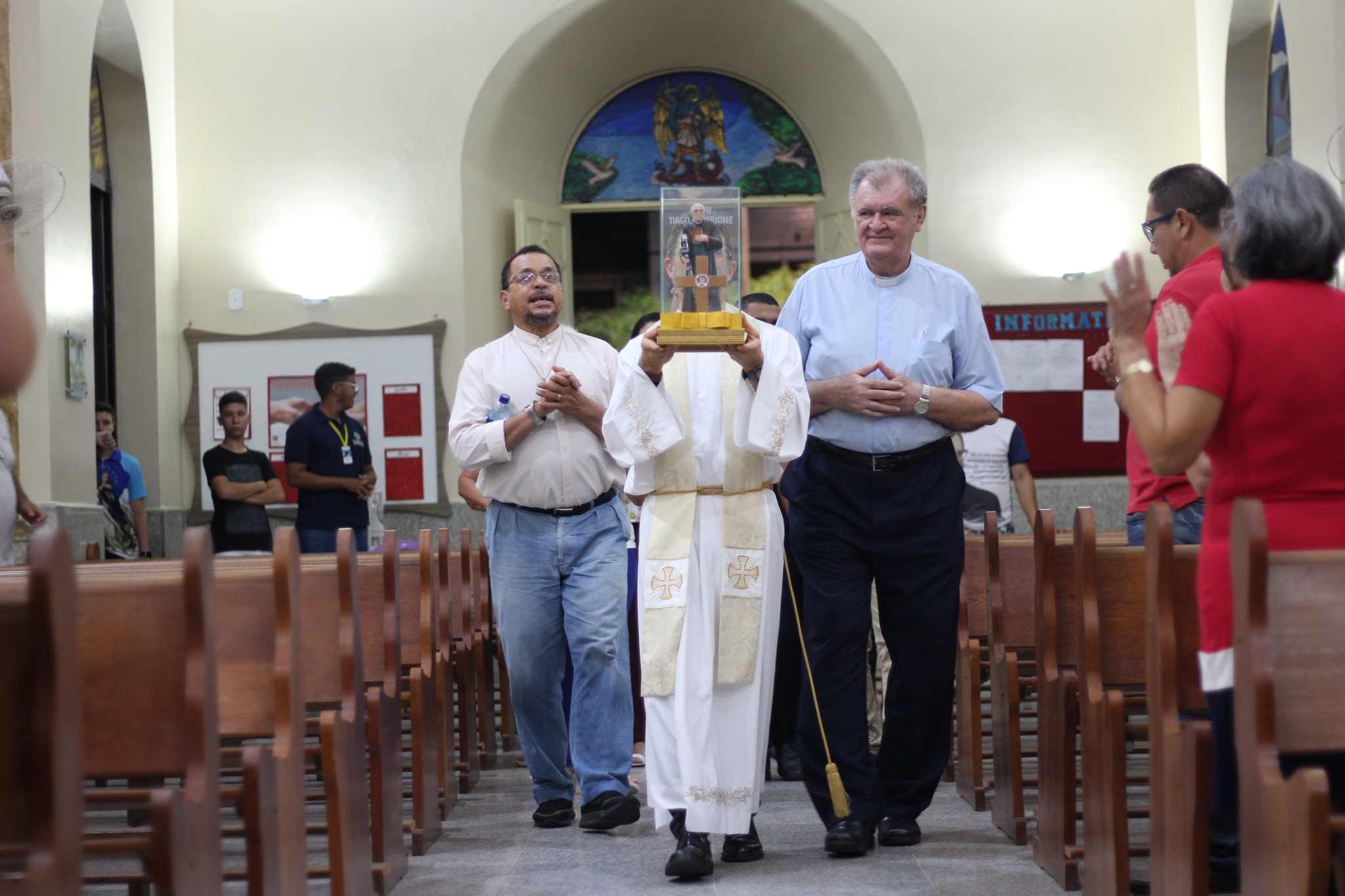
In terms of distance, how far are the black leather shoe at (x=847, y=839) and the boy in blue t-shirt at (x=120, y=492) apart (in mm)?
5813

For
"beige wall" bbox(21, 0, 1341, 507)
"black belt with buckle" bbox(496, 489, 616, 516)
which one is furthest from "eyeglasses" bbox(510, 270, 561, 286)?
"beige wall" bbox(21, 0, 1341, 507)

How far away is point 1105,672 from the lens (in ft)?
11.5

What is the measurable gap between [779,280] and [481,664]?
6.44 meters

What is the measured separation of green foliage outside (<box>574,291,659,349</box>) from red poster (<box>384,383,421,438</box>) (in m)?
2.33

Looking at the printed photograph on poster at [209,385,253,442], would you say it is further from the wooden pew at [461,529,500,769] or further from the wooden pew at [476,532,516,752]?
the wooden pew at [461,529,500,769]

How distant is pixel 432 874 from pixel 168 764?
75.2 inches

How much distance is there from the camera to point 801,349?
4531 mm

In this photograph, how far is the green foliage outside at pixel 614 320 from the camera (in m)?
12.4

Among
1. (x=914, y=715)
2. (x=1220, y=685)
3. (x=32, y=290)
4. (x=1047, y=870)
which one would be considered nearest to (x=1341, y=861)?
(x=1220, y=685)

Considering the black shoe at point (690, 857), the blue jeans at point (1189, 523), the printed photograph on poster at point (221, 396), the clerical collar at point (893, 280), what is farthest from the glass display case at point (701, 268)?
the printed photograph on poster at point (221, 396)

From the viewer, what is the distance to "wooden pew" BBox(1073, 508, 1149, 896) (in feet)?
10.9

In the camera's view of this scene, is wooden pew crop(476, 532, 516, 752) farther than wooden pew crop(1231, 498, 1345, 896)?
Yes

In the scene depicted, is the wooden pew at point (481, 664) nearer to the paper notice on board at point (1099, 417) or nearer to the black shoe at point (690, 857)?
the black shoe at point (690, 857)

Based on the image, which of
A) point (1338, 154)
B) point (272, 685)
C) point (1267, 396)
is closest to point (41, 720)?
point (272, 685)
